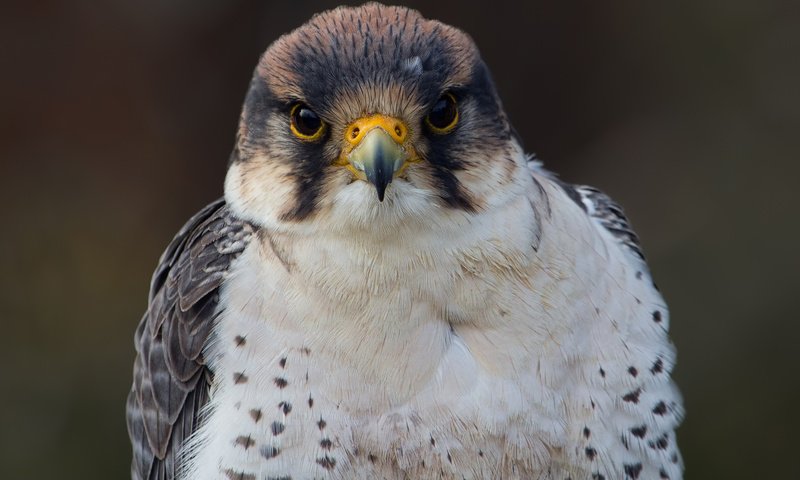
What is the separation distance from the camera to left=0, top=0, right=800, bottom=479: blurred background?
5840 millimetres

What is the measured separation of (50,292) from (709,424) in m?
3.90

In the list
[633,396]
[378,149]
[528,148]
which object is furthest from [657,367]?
[528,148]

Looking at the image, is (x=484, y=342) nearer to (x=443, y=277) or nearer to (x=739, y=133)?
(x=443, y=277)

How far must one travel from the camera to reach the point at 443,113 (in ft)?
9.69

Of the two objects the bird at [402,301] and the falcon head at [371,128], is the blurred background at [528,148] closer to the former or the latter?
the bird at [402,301]

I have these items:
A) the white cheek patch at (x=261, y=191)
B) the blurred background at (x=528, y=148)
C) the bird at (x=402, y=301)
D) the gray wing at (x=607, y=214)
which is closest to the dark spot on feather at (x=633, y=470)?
the bird at (x=402, y=301)

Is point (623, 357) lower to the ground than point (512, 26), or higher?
higher

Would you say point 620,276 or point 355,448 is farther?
point 620,276

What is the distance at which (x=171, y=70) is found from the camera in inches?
273

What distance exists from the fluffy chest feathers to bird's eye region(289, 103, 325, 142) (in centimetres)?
29

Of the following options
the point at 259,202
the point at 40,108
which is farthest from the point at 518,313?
the point at 40,108

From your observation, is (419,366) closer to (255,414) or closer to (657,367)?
(255,414)

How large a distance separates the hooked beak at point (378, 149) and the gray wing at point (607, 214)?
96cm

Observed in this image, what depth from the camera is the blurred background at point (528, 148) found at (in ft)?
19.2
